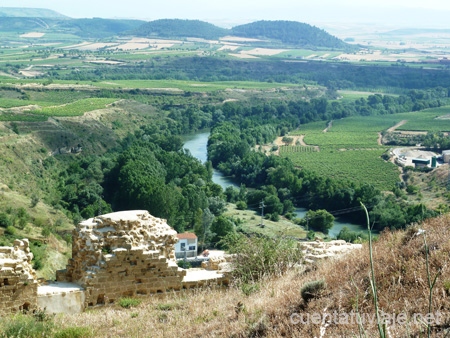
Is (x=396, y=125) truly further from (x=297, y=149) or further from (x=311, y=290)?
(x=311, y=290)

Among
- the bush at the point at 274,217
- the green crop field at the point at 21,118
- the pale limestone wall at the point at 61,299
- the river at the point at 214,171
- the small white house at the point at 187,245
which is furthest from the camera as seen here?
the green crop field at the point at 21,118

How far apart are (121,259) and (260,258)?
3211 millimetres

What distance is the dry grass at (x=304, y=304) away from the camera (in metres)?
8.23

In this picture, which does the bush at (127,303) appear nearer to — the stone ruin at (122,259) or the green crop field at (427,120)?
the stone ruin at (122,259)

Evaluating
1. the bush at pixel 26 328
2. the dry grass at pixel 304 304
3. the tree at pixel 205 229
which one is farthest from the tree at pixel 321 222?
the bush at pixel 26 328

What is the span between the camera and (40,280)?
1156 cm

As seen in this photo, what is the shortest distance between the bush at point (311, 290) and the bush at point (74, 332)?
3390 millimetres

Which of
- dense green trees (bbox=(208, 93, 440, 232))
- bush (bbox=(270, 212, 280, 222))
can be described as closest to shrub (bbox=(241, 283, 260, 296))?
dense green trees (bbox=(208, 93, 440, 232))

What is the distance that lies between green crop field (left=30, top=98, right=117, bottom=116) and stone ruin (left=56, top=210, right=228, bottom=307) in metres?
63.5

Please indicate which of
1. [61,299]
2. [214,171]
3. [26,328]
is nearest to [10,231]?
[61,299]

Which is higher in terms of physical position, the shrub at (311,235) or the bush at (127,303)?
the bush at (127,303)

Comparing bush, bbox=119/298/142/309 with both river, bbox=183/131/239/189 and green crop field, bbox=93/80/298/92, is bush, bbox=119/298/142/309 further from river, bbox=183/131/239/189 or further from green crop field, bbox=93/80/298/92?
green crop field, bbox=93/80/298/92

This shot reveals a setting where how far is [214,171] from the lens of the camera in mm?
66812

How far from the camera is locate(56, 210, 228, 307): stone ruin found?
1125 cm
